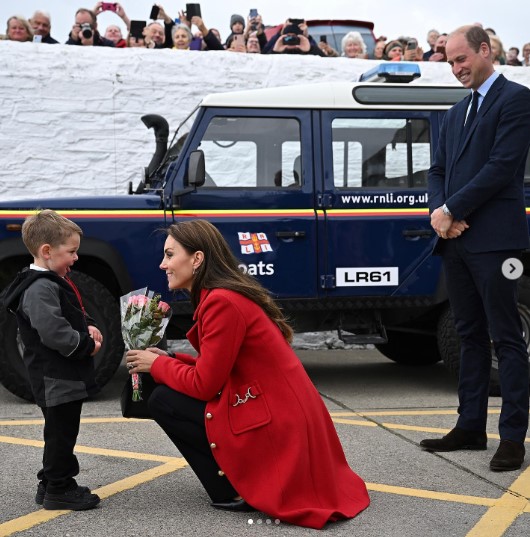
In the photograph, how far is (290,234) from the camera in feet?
21.1

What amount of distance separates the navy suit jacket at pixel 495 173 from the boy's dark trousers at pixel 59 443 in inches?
81.5

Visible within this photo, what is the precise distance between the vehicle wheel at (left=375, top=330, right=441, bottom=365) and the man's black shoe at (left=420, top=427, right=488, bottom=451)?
3100 millimetres

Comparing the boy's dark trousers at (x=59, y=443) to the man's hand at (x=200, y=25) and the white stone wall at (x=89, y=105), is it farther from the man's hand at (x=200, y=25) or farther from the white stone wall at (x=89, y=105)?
the man's hand at (x=200, y=25)

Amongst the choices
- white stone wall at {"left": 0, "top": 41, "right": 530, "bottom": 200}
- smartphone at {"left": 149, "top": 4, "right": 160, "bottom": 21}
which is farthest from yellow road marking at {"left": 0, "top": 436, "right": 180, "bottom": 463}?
smartphone at {"left": 149, "top": 4, "right": 160, "bottom": 21}

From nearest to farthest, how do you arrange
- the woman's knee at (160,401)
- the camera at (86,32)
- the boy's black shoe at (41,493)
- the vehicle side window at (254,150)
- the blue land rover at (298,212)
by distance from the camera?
1. the woman's knee at (160,401)
2. the boy's black shoe at (41,493)
3. the blue land rover at (298,212)
4. the vehicle side window at (254,150)
5. the camera at (86,32)

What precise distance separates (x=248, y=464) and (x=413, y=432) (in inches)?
81.9

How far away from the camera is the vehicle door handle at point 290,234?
642 cm

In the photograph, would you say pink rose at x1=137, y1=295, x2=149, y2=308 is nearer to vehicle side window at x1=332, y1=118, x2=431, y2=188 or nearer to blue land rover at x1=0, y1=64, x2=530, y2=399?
blue land rover at x1=0, y1=64, x2=530, y2=399

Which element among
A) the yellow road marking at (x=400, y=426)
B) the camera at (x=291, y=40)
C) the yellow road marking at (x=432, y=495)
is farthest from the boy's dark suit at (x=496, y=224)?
the camera at (x=291, y=40)

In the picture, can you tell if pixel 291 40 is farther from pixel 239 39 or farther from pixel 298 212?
pixel 298 212

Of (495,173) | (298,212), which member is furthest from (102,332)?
(495,173)

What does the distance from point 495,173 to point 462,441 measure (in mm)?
1385

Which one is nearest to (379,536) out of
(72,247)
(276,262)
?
(72,247)

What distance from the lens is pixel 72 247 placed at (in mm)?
3756
